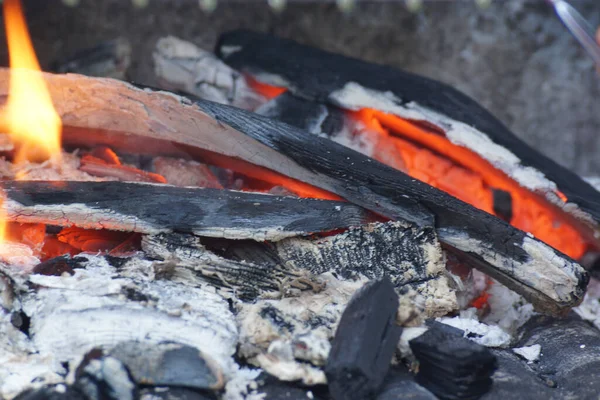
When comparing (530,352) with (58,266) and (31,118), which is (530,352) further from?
(31,118)

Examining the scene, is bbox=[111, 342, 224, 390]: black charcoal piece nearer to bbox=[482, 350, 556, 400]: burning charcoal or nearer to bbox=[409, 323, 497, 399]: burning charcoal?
bbox=[409, 323, 497, 399]: burning charcoal

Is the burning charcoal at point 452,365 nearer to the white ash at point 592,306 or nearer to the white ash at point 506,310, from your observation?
the white ash at point 506,310

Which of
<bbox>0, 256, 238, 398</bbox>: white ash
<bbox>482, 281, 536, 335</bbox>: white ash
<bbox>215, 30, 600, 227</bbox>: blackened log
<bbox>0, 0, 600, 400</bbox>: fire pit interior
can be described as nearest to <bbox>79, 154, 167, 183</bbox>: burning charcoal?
<bbox>0, 0, 600, 400</bbox>: fire pit interior

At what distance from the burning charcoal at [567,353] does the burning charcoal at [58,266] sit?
1054mm

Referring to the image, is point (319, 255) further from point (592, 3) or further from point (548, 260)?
point (592, 3)

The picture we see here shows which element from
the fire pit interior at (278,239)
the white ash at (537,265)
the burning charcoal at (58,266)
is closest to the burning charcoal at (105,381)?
the fire pit interior at (278,239)

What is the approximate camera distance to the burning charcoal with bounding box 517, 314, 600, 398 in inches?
56.9

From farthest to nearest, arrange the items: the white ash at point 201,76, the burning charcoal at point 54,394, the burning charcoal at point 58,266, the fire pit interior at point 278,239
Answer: the white ash at point 201,76, the burning charcoal at point 58,266, the fire pit interior at point 278,239, the burning charcoal at point 54,394

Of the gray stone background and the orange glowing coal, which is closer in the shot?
the orange glowing coal

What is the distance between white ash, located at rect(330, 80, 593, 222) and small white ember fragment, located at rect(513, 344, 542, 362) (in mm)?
456

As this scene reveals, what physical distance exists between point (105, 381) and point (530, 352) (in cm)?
96

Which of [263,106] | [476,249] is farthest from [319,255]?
[263,106]

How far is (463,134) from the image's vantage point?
78.7 inches

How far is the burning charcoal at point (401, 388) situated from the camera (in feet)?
4.39
